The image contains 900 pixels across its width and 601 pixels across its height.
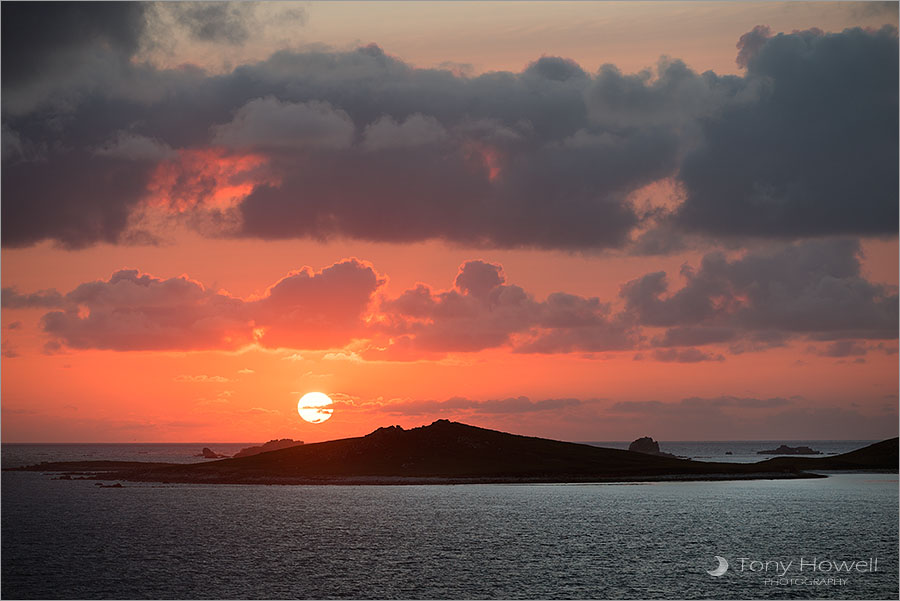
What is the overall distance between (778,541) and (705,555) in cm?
1798

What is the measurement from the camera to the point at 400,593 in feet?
273

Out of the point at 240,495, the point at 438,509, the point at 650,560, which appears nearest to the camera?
the point at 650,560

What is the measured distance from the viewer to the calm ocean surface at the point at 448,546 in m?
85.6

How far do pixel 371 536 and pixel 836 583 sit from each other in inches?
2342

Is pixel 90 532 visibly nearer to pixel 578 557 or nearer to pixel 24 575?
pixel 24 575

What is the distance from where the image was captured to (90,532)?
12650cm

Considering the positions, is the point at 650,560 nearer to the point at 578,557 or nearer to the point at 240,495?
the point at 578,557

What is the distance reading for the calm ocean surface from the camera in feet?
281

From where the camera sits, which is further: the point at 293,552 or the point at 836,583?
the point at 293,552

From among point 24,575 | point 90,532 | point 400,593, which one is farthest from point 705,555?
point 90,532

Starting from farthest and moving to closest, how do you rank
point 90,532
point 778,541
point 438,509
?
point 438,509 < point 90,532 < point 778,541

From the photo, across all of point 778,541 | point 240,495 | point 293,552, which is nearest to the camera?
point 293,552

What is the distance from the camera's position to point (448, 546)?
112m

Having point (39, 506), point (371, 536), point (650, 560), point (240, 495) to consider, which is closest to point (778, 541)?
point (650, 560)
